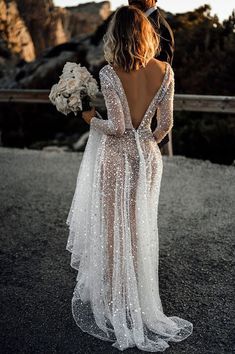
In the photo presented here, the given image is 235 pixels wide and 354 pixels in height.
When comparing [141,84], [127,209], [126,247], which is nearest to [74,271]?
[126,247]

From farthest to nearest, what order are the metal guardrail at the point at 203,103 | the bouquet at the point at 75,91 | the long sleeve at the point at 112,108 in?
the metal guardrail at the point at 203,103 → the bouquet at the point at 75,91 → the long sleeve at the point at 112,108

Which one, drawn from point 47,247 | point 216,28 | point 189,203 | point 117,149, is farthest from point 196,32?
point 117,149


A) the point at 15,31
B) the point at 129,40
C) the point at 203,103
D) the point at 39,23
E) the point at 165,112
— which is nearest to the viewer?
the point at 129,40

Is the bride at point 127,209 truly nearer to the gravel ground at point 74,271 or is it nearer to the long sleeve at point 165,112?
the long sleeve at point 165,112

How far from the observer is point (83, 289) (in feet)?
11.0

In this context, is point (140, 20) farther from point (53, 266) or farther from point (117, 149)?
point (53, 266)

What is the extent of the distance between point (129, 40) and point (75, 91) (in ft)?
2.04

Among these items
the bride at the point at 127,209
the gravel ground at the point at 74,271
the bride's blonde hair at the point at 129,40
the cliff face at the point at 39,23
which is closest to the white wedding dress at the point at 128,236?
the bride at the point at 127,209

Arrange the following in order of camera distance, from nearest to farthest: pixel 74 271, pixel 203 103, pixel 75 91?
pixel 75 91
pixel 74 271
pixel 203 103

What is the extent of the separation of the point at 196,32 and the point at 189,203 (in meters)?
7.89

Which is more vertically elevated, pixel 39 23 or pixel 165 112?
pixel 165 112

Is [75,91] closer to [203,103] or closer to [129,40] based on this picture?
[129,40]

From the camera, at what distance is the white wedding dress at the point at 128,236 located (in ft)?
9.78

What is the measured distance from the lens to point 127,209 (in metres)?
3.05
